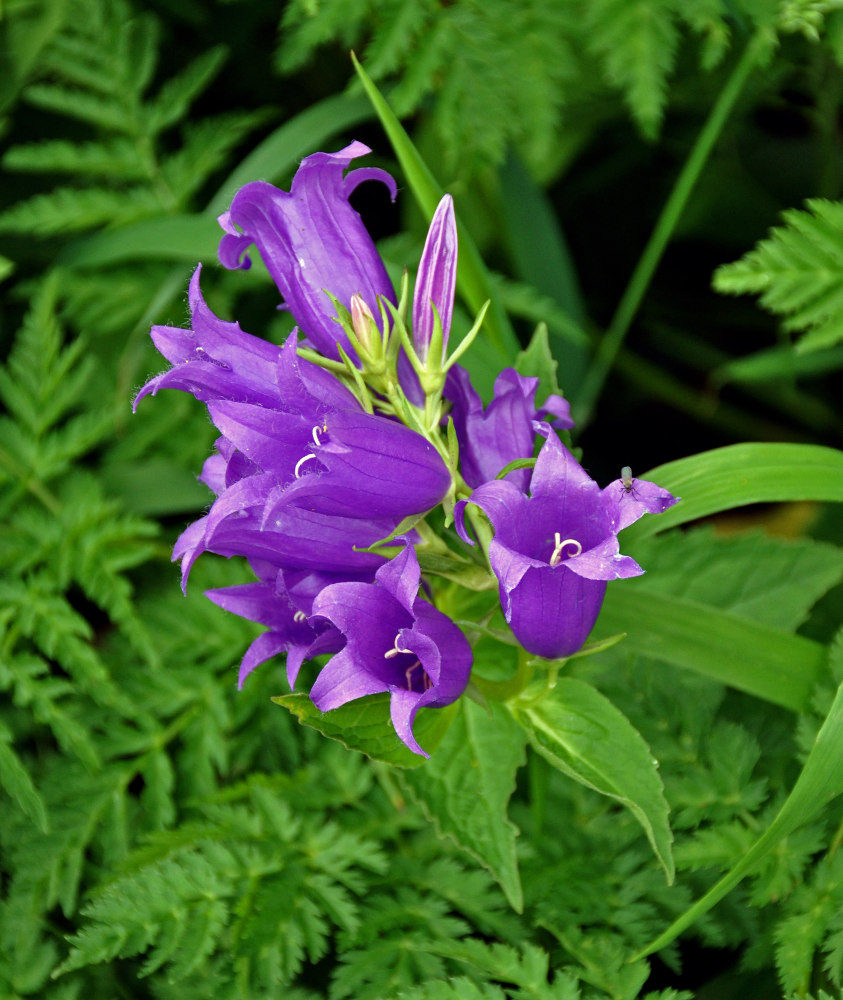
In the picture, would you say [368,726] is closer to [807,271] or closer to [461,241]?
[461,241]

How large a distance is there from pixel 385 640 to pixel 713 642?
0.66 metres

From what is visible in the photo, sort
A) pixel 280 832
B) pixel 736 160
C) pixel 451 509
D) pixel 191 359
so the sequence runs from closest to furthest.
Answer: pixel 191 359 → pixel 451 509 → pixel 280 832 → pixel 736 160

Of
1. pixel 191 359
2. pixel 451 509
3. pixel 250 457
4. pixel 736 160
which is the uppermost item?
pixel 191 359

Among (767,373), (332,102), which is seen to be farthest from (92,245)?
(767,373)

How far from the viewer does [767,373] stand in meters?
2.42

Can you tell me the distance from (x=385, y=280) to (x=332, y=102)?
1.14 m

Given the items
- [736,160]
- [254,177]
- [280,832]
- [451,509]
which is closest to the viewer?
[451,509]

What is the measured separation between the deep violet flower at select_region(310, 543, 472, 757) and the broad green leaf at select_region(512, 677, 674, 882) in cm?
23

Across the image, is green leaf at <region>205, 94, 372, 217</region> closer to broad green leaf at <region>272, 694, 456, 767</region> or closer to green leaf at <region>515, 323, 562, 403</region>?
green leaf at <region>515, 323, 562, 403</region>

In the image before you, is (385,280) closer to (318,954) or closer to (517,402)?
(517,402)

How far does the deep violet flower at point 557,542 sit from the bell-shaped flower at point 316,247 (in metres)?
0.39

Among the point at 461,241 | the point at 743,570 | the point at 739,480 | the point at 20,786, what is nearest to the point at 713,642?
the point at 739,480

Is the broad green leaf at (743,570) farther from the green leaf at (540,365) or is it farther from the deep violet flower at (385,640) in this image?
the deep violet flower at (385,640)

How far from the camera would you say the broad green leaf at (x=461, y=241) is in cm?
166
